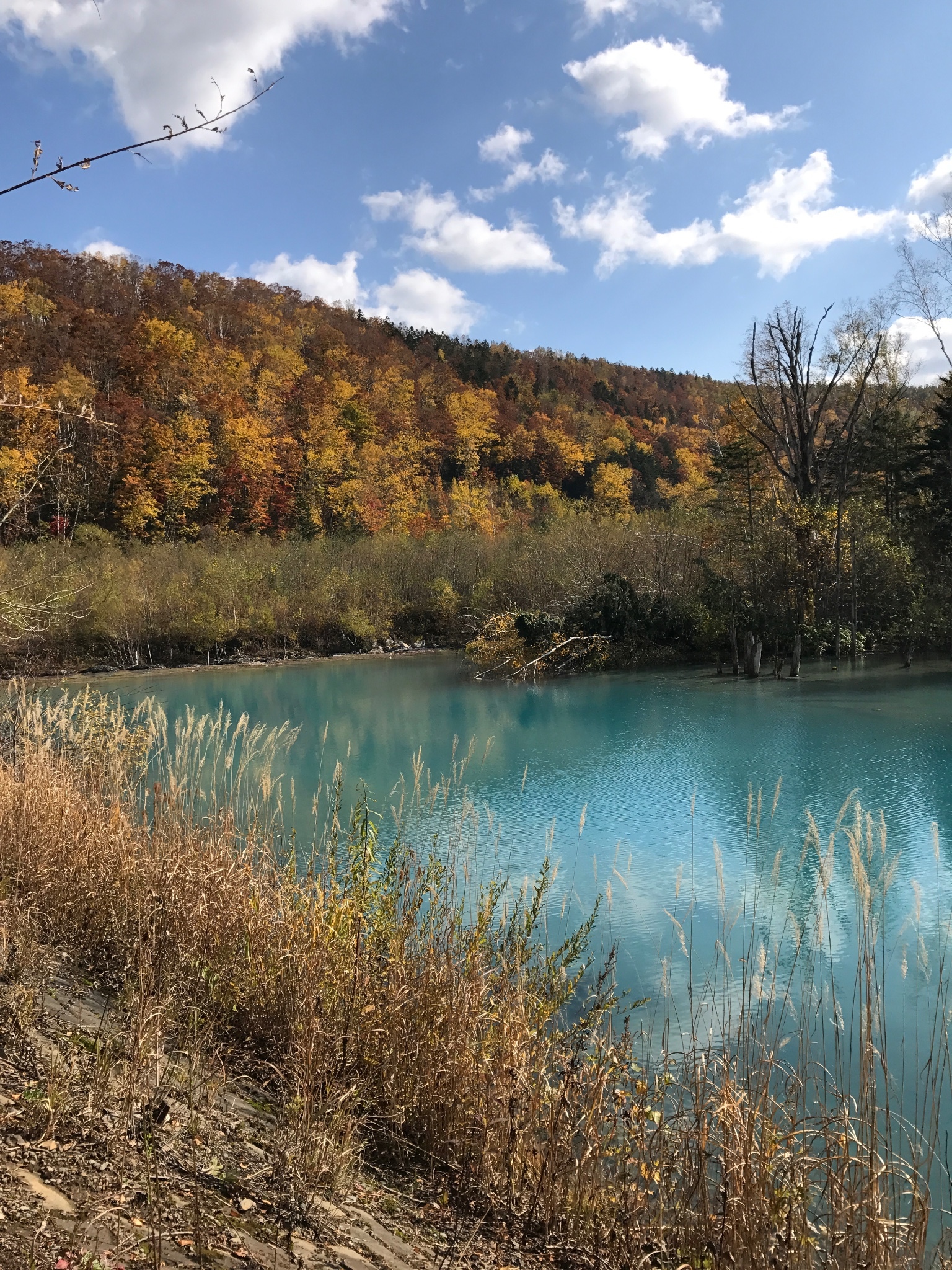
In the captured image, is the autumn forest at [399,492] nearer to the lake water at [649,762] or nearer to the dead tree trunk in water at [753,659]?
the dead tree trunk in water at [753,659]

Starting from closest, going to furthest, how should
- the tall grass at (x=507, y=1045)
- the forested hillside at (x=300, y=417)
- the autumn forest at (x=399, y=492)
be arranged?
the tall grass at (x=507, y=1045)
the autumn forest at (x=399, y=492)
the forested hillside at (x=300, y=417)

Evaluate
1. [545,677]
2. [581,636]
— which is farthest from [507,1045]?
[581,636]

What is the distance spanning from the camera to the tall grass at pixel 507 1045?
2.41m

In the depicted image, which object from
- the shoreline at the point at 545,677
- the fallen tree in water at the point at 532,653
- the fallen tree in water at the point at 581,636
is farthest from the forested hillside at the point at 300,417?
the fallen tree in water at the point at 581,636

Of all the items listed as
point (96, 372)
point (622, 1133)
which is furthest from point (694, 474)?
point (622, 1133)

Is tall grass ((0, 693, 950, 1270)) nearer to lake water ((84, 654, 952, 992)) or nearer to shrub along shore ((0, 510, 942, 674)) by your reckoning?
lake water ((84, 654, 952, 992))

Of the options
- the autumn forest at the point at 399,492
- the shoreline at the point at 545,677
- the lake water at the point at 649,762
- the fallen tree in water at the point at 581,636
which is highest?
the autumn forest at the point at 399,492

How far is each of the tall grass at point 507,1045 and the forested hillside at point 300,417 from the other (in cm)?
2427

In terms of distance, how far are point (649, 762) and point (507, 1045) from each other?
9335 mm

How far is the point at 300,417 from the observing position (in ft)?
161

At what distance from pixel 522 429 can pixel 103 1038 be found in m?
59.0

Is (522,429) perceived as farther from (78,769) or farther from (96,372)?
(78,769)

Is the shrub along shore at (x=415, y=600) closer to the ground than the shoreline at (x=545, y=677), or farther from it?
farther from it

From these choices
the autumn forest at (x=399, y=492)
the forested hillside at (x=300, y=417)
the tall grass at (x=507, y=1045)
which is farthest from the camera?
the forested hillside at (x=300, y=417)
